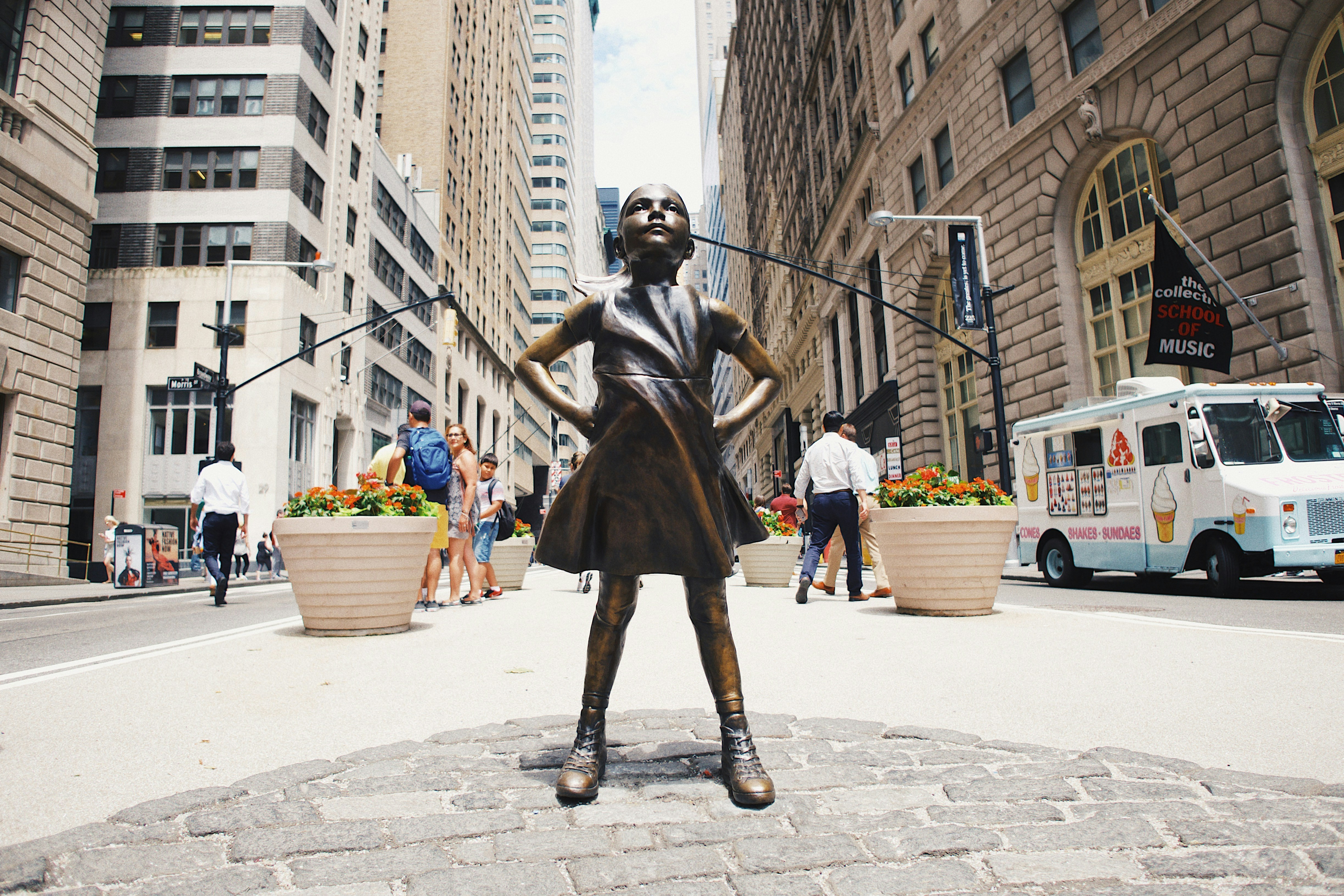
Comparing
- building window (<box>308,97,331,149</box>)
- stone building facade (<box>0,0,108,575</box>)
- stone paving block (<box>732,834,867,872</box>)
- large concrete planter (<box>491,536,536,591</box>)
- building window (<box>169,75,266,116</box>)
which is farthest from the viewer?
building window (<box>308,97,331,149</box>)

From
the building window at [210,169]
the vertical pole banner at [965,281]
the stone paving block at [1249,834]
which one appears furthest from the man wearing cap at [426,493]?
the building window at [210,169]

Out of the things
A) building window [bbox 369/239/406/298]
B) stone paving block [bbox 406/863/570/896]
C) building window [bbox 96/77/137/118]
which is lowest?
stone paving block [bbox 406/863/570/896]

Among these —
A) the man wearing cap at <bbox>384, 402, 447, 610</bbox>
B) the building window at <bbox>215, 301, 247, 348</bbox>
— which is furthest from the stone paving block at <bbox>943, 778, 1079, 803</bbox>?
the building window at <bbox>215, 301, 247, 348</bbox>

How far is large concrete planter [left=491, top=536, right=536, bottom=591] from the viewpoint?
11.8m

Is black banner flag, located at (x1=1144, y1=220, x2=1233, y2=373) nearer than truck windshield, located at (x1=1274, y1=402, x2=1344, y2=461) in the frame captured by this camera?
No

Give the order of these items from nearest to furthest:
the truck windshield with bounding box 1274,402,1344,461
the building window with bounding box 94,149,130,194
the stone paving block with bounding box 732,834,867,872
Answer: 1. the stone paving block with bounding box 732,834,867,872
2. the truck windshield with bounding box 1274,402,1344,461
3. the building window with bounding box 94,149,130,194

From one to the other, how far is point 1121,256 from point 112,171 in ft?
113

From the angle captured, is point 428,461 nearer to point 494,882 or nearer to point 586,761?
point 586,761

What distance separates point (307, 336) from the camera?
Result: 1235 inches

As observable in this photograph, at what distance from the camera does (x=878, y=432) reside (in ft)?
104

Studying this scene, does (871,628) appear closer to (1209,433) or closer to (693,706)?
(693,706)

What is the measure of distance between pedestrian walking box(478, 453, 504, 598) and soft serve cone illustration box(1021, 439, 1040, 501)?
8.93 metres

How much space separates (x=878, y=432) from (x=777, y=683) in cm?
2877

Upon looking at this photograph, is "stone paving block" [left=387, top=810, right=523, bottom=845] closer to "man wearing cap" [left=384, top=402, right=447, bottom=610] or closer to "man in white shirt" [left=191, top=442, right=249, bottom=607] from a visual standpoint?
"man wearing cap" [left=384, top=402, right=447, bottom=610]
